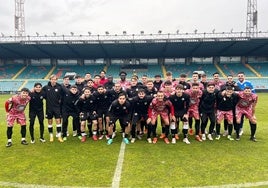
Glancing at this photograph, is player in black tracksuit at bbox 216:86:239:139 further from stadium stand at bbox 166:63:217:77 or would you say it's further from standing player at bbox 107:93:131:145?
stadium stand at bbox 166:63:217:77

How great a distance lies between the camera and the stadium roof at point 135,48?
33.9m

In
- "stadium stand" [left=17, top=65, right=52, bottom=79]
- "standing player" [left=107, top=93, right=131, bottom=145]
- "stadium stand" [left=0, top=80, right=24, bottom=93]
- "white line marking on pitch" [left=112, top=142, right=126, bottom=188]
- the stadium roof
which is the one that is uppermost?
the stadium roof

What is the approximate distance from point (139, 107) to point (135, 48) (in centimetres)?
2927

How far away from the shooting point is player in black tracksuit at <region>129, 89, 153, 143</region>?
802cm

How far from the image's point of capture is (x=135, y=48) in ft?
120

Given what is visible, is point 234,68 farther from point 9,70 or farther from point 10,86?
point 9,70

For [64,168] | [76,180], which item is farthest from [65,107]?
[76,180]

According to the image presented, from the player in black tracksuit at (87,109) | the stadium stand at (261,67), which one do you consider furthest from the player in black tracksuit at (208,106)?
the stadium stand at (261,67)

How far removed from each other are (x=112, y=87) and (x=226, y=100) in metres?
3.76

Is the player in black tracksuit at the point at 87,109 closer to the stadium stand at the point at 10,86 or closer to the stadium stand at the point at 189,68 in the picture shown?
the stadium stand at the point at 10,86

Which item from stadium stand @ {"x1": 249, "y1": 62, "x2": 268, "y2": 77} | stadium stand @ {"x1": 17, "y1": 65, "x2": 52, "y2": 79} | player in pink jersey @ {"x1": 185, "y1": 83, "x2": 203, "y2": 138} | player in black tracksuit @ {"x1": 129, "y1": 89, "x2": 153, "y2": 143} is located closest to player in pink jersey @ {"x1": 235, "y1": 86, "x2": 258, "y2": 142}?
player in pink jersey @ {"x1": 185, "y1": 83, "x2": 203, "y2": 138}

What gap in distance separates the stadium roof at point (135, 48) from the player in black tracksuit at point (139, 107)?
86.6ft

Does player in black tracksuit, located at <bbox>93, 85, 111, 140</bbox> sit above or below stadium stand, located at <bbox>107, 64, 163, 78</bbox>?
below

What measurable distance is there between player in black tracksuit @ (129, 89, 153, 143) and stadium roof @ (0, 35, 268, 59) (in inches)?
1039
